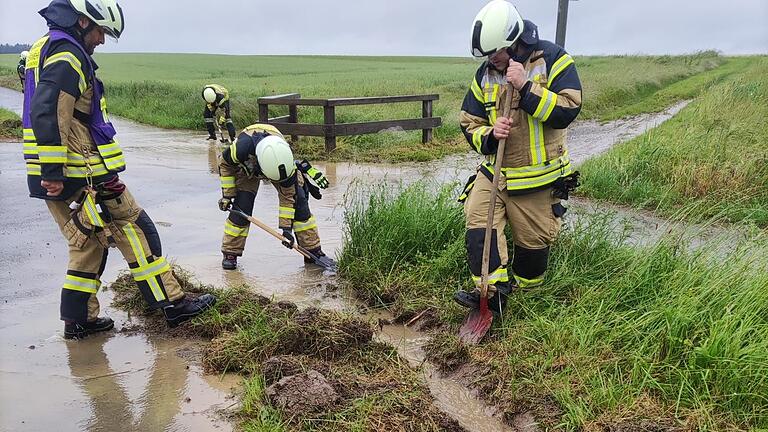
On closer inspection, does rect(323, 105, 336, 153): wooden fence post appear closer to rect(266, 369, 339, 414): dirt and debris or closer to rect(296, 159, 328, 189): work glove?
rect(296, 159, 328, 189): work glove

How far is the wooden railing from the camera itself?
1083 centimetres

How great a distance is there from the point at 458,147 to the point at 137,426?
382 inches

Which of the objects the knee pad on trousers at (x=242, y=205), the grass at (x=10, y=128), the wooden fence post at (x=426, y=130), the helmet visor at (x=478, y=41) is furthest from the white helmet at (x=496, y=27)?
the grass at (x=10, y=128)

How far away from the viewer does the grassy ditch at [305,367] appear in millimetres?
2922

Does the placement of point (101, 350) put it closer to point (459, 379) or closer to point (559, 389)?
point (459, 379)

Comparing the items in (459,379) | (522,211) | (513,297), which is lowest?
(459,379)

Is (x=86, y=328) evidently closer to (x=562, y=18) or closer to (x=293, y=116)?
(x=562, y=18)

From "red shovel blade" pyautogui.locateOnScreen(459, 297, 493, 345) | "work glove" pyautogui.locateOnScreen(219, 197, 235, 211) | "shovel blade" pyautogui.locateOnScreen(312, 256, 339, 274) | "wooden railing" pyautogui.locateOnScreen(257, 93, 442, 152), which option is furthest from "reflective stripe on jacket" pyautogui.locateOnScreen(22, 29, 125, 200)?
"wooden railing" pyautogui.locateOnScreen(257, 93, 442, 152)

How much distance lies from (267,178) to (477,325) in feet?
7.50

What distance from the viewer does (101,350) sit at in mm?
3812

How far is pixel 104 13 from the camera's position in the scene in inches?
143

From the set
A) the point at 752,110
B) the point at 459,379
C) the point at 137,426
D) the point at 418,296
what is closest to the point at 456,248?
the point at 418,296

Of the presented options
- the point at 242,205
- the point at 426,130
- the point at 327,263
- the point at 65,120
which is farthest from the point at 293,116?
the point at 65,120

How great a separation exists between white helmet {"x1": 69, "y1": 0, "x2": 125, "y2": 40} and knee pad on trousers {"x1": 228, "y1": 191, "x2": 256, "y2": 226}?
6.35 feet
